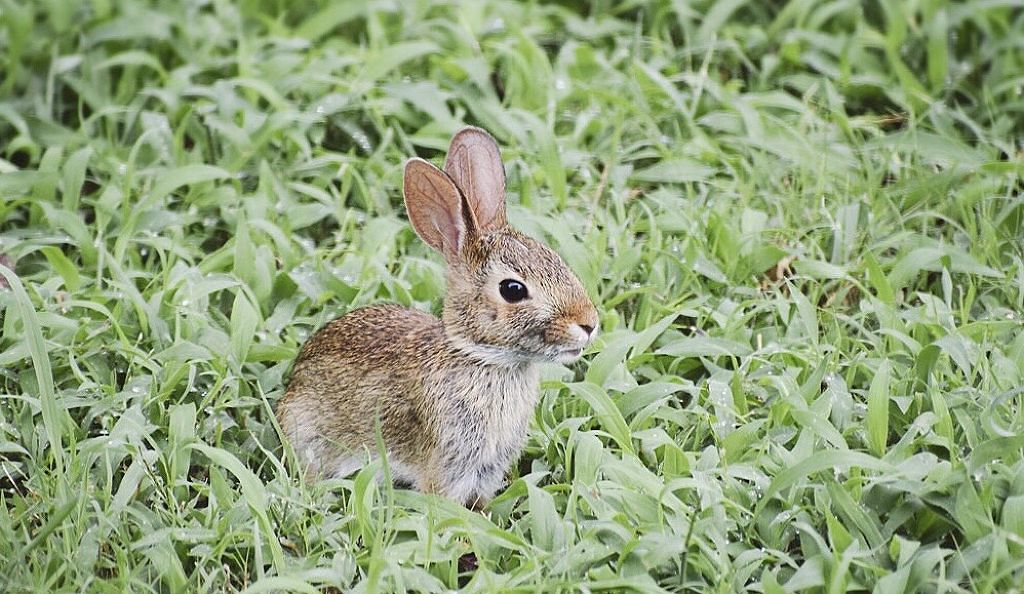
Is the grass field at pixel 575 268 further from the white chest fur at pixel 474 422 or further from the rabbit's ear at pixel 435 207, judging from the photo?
the rabbit's ear at pixel 435 207

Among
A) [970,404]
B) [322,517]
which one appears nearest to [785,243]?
[970,404]

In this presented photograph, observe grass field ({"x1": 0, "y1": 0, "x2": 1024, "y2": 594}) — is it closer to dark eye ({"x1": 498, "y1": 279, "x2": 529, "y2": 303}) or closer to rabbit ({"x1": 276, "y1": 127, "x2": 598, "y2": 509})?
rabbit ({"x1": 276, "y1": 127, "x2": 598, "y2": 509})

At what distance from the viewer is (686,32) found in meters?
6.79

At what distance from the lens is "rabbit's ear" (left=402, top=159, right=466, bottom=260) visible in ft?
14.0

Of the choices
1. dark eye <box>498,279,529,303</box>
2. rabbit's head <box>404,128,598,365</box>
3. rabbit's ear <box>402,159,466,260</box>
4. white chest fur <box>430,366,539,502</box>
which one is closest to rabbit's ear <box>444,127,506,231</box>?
rabbit's head <box>404,128,598,365</box>

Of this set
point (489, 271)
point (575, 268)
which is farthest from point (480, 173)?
point (575, 268)

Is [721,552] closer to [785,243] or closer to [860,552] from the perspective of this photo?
[860,552]

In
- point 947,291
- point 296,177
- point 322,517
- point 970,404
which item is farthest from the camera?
point 296,177

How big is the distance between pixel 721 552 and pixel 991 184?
247cm

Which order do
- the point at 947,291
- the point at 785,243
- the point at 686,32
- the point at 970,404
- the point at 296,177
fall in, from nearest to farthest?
the point at 970,404, the point at 947,291, the point at 785,243, the point at 296,177, the point at 686,32

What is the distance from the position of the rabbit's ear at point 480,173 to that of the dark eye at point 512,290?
320 mm

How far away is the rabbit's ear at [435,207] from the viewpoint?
4258mm

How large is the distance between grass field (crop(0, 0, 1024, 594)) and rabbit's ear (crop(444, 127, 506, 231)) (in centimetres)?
60

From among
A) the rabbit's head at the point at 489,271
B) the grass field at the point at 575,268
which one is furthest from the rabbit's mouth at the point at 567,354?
the grass field at the point at 575,268
